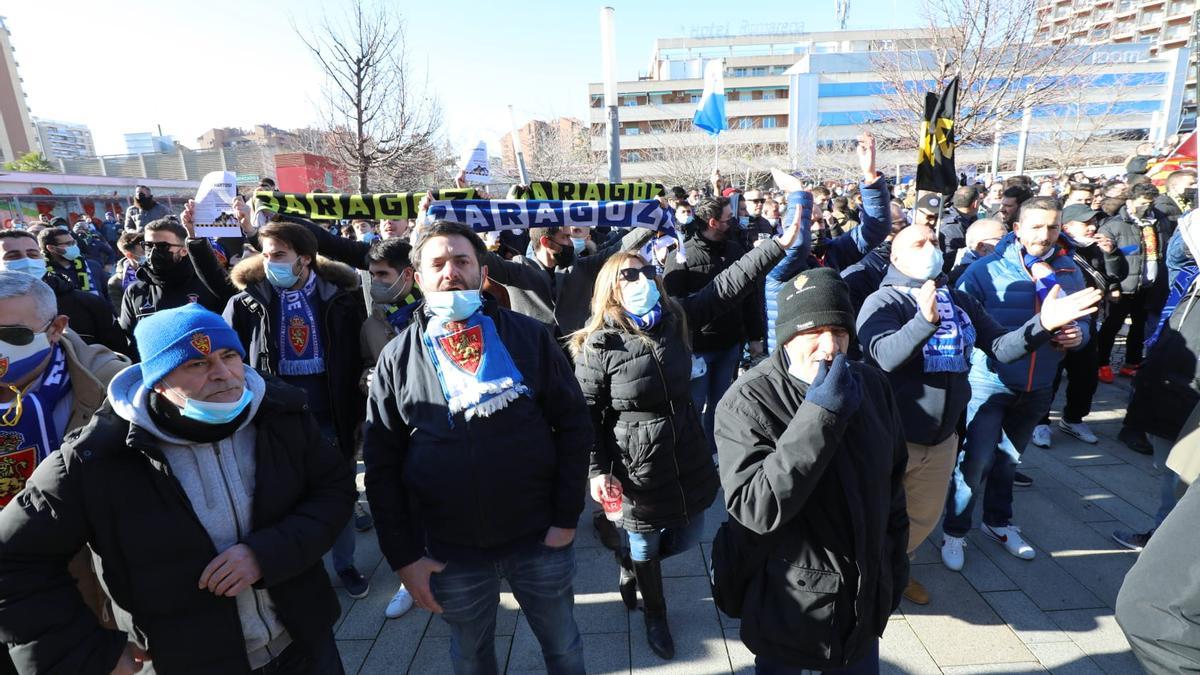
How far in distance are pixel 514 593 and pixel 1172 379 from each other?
12.1ft

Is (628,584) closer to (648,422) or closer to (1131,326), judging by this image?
(648,422)

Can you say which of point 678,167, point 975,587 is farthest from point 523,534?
point 678,167

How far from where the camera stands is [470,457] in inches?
81.0

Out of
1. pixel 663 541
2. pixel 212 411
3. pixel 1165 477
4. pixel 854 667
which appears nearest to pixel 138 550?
pixel 212 411

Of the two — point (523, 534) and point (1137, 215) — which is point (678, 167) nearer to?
point (1137, 215)

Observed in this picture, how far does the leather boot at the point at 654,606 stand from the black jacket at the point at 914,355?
144cm

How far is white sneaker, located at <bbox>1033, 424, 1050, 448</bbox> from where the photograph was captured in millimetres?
5008

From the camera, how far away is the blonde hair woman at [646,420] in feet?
9.05

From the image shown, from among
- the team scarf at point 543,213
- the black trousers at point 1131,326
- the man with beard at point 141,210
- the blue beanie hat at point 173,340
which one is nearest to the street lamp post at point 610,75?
the team scarf at point 543,213

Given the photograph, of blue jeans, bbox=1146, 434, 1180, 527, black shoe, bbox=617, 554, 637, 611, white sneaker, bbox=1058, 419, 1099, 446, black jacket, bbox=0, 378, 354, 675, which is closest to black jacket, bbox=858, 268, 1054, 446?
blue jeans, bbox=1146, 434, 1180, 527

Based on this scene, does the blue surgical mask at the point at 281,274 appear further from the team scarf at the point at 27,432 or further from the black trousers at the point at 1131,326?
the black trousers at the point at 1131,326

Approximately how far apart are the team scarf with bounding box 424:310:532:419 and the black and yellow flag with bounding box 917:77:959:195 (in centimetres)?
290

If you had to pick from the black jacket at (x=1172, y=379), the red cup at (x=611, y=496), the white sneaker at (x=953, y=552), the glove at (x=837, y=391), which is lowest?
the white sneaker at (x=953, y=552)

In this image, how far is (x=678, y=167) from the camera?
3716 cm
